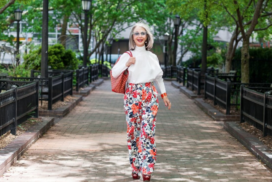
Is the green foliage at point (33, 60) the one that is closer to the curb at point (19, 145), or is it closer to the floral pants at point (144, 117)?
the curb at point (19, 145)

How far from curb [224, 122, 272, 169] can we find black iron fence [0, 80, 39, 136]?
3972 millimetres

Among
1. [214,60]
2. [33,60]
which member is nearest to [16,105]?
[33,60]

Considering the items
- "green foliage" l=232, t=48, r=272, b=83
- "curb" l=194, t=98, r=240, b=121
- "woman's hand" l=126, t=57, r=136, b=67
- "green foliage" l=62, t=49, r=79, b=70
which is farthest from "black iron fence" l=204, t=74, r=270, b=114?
"green foliage" l=62, t=49, r=79, b=70

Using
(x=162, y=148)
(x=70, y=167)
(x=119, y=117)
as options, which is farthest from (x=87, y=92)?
(x=70, y=167)

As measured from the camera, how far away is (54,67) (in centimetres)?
2364

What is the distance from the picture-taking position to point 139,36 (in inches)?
269

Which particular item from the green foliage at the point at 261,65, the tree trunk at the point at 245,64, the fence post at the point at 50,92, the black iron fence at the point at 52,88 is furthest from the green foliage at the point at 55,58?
the fence post at the point at 50,92

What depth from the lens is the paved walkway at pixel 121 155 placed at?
734 cm

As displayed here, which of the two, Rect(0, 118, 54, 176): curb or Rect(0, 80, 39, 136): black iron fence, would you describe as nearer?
Rect(0, 118, 54, 176): curb

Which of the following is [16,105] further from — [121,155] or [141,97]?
[141,97]

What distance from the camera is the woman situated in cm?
675

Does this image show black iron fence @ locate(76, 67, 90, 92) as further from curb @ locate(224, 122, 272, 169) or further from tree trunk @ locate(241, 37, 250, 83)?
curb @ locate(224, 122, 272, 169)

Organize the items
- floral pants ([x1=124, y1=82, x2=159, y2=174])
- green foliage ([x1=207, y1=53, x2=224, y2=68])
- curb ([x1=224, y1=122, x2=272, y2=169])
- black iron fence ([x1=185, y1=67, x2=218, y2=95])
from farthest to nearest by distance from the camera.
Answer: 1. green foliage ([x1=207, y1=53, x2=224, y2=68])
2. black iron fence ([x1=185, y1=67, x2=218, y2=95])
3. curb ([x1=224, y1=122, x2=272, y2=169])
4. floral pants ([x1=124, y1=82, x2=159, y2=174])

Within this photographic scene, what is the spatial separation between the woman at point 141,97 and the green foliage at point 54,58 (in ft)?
47.9
